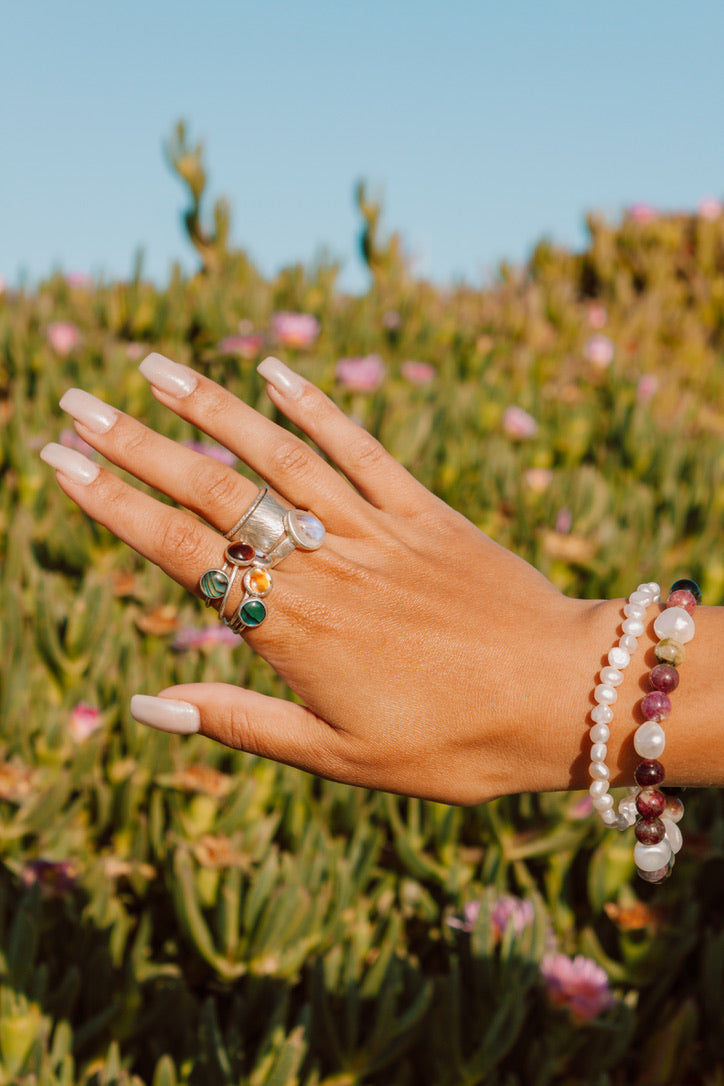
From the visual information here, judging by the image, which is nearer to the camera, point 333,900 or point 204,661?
point 333,900

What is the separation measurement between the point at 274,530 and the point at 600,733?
1.39 feet

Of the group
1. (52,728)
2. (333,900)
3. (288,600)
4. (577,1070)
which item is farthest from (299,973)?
(288,600)

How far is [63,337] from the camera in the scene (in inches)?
137

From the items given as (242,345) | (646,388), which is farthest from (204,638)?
(646,388)

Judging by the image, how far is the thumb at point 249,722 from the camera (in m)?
1.10

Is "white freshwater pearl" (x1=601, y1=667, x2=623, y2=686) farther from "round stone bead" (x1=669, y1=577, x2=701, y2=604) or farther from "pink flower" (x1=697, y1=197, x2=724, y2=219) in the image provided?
"pink flower" (x1=697, y1=197, x2=724, y2=219)

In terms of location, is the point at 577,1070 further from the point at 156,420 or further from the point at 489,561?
the point at 156,420

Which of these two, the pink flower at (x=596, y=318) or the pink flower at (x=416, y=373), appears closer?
the pink flower at (x=416, y=373)

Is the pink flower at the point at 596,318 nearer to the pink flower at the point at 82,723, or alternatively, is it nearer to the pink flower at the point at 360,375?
the pink flower at the point at 360,375

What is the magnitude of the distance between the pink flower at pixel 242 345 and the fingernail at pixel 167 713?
231 cm

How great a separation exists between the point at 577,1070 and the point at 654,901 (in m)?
0.34

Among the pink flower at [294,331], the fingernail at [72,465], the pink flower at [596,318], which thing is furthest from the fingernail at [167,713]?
the pink flower at [596,318]

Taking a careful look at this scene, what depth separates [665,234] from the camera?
7.61 metres

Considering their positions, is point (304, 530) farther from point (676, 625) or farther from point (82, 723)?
point (82, 723)
